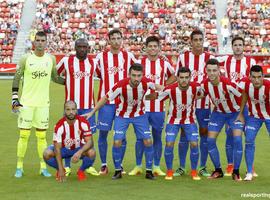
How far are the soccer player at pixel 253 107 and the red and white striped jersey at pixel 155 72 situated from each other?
1268 millimetres

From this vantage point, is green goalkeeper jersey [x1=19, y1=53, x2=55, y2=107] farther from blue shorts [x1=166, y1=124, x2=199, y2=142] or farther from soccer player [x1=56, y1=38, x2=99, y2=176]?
blue shorts [x1=166, y1=124, x2=199, y2=142]

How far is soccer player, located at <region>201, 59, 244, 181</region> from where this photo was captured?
9.72m

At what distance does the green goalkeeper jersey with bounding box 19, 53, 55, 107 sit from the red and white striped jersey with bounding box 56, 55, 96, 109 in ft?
1.28

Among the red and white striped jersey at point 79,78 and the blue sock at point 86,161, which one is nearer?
the blue sock at point 86,161

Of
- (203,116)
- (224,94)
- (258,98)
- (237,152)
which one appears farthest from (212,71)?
(237,152)

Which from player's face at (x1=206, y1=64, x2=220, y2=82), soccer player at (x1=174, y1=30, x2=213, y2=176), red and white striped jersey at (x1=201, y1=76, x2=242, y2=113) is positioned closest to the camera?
player's face at (x1=206, y1=64, x2=220, y2=82)

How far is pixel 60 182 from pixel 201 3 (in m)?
28.6

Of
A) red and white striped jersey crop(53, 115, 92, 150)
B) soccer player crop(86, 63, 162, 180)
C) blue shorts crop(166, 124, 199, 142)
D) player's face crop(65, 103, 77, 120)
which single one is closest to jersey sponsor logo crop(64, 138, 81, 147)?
red and white striped jersey crop(53, 115, 92, 150)

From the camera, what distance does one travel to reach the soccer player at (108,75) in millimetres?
10297

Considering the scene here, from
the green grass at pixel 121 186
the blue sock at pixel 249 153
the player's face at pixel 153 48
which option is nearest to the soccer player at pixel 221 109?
the blue sock at pixel 249 153

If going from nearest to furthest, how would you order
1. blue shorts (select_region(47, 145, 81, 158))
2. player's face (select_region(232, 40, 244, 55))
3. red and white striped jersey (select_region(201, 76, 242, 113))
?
blue shorts (select_region(47, 145, 81, 158)), red and white striped jersey (select_region(201, 76, 242, 113)), player's face (select_region(232, 40, 244, 55))

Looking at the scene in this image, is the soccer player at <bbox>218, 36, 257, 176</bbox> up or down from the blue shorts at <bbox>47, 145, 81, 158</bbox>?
up

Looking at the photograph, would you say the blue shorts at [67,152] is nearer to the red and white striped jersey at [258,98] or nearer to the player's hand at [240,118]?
the player's hand at [240,118]

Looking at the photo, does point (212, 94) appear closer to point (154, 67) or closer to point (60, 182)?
point (154, 67)
